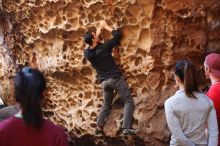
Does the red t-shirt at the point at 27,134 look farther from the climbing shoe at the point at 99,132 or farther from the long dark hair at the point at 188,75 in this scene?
the climbing shoe at the point at 99,132

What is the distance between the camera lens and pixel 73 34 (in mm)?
5168

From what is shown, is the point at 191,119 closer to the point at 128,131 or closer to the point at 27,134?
the point at 27,134

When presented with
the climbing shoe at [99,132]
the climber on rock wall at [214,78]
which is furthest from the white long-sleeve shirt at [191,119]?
the climbing shoe at [99,132]

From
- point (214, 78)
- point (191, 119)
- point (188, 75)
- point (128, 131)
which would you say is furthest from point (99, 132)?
point (188, 75)

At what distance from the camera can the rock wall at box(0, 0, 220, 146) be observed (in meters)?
4.49

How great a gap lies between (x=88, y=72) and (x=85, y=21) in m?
0.63

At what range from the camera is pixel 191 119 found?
2795mm

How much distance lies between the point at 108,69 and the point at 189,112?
1.85 metres

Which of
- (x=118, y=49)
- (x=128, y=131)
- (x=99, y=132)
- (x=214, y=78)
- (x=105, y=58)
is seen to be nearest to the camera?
(x=214, y=78)

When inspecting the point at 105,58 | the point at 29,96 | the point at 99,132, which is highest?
the point at 105,58

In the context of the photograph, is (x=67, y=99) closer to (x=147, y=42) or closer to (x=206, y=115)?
(x=147, y=42)

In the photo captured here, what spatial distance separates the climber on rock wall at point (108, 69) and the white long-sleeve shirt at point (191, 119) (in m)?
1.73

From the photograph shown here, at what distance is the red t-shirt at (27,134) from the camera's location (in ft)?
→ 6.50

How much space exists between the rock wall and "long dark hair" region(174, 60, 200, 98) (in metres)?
1.74
